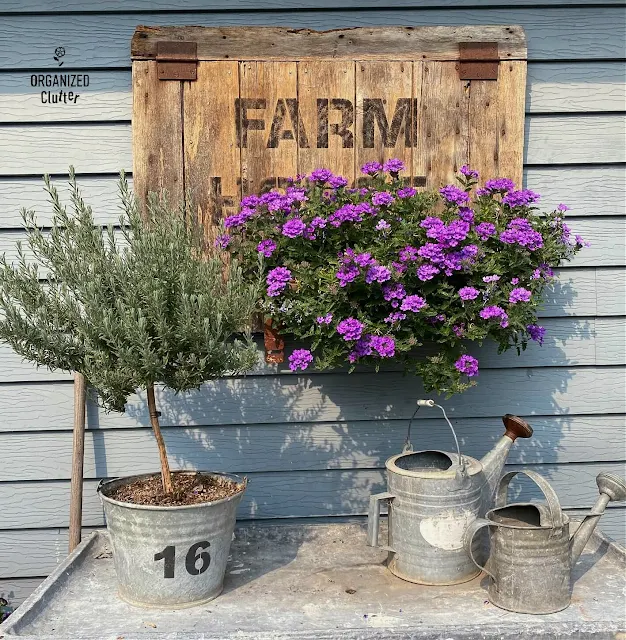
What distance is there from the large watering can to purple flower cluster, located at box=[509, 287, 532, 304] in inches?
17.3

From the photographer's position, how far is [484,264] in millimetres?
2482

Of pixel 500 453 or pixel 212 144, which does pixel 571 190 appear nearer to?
pixel 500 453

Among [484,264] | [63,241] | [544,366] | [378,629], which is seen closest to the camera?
[378,629]

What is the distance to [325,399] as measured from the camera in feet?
9.73

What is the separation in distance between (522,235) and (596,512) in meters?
0.92

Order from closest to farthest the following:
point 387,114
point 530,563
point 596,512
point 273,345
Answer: point 530,563 → point 596,512 → point 273,345 → point 387,114

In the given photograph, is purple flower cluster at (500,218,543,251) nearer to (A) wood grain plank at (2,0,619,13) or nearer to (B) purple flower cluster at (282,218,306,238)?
(B) purple flower cluster at (282,218,306,238)

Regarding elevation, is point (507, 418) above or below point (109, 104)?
below

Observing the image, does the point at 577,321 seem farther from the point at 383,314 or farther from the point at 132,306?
the point at 132,306

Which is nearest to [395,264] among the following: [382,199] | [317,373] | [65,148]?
[382,199]

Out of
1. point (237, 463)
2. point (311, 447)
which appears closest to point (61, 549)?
point (237, 463)

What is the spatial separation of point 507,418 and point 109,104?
1.88 m

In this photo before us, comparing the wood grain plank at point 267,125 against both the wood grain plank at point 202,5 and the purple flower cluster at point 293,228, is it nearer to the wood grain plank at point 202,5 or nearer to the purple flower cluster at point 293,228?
the wood grain plank at point 202,5

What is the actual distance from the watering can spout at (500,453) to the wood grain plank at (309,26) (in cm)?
144
